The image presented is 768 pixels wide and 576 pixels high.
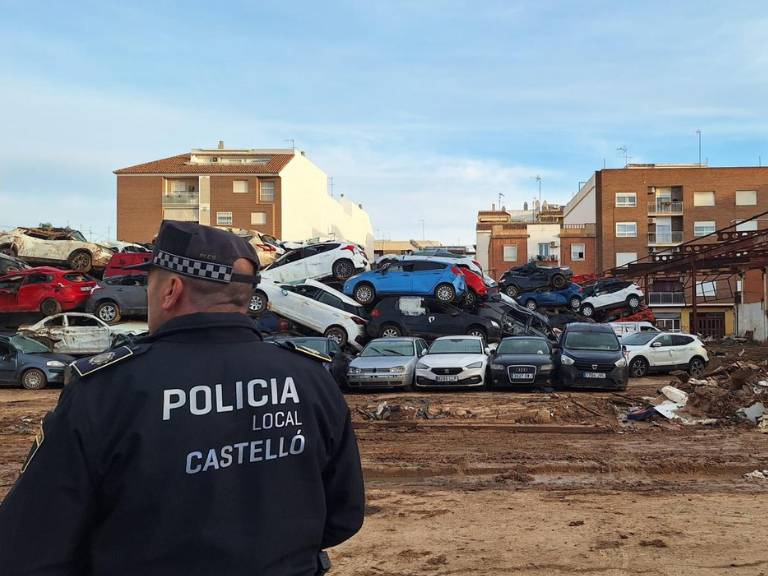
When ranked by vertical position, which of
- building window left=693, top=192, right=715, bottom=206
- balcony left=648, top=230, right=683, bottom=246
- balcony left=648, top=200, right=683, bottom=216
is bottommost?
balcony left=648, top=230, right=683, bottom=246

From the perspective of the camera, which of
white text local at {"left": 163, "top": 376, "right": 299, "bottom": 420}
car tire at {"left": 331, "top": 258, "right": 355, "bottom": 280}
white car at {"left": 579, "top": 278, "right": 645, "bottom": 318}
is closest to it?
white text local at {"left": 163, "top": 376, "right": 299, "bottom": 420}

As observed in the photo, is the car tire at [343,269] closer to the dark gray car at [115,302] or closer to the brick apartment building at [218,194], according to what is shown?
the dark gray car at [115,302]

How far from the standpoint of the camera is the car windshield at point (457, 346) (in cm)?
1817

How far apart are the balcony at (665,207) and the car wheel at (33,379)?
204 ft

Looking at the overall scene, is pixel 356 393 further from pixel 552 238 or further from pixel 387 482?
pixel 552 238

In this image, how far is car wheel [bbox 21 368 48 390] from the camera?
18.7 metres

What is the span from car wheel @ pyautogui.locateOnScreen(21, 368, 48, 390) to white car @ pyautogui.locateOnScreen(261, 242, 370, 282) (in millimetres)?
9255

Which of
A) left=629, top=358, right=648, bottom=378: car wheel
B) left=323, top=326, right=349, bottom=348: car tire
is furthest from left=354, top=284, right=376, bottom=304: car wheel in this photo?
left=629, top=358, right=648, bottom=378: car wheel

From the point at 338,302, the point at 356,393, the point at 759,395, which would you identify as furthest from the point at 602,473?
the point at 338,302

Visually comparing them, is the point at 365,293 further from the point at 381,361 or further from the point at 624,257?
the point at 624,257

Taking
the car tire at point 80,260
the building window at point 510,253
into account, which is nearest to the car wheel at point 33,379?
the car tire at point 80,260

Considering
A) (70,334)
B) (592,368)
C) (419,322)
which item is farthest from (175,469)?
(419,322)

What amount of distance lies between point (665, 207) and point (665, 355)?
169 feet

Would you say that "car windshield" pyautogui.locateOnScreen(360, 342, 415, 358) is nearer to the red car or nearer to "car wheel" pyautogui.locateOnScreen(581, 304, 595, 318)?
the red car
